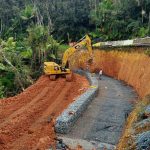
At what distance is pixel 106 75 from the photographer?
39156 mm

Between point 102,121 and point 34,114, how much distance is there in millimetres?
3230

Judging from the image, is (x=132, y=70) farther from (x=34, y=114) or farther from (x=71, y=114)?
(x=71, y=114)

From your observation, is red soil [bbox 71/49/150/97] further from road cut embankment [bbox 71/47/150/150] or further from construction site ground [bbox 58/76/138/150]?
construction site ground [bbox 58/76/138/150]

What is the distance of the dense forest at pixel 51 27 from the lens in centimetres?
3841

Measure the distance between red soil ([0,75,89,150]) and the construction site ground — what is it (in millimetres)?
1026

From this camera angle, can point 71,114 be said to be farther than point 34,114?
No

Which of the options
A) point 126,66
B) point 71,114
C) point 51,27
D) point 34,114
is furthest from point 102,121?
point 51,27

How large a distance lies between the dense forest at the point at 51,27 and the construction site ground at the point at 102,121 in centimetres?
1342

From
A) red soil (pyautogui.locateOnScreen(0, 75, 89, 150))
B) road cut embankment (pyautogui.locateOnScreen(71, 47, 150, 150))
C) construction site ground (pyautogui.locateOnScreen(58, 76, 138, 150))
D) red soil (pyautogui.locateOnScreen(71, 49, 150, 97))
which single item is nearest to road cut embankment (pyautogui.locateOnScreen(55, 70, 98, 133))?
construction site ground (pyautogui.locateOnScreen(58, 76, 138, 150))

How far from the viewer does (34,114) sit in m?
18.9

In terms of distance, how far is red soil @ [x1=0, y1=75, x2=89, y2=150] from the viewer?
14.5 meters

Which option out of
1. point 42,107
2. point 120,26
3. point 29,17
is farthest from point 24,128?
point 29,17

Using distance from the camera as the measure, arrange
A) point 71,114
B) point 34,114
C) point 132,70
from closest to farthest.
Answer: point 71,114 → point 34,114 → point 132,70

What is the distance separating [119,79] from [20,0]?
45.0m
